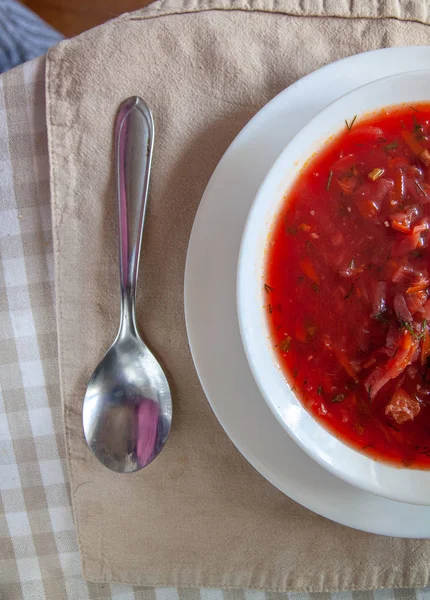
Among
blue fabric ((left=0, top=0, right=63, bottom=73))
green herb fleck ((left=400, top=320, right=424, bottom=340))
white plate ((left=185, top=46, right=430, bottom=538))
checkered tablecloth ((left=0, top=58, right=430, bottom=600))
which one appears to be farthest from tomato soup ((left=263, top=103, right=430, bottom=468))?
blue fabric ((left=0, top=0, right=63, bottom=73))

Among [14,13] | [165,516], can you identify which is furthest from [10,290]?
[14,13]

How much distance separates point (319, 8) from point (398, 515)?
203cm

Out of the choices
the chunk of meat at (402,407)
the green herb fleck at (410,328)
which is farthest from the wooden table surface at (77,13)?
the chunk of meat at (402,407)

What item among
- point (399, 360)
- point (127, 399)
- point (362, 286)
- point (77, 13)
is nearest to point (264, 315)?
point (362, 286)

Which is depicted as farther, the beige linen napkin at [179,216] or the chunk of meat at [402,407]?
the beige linen napkin at [179,216]

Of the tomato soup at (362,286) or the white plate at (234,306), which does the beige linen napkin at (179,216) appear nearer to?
the white plate at (234,306)

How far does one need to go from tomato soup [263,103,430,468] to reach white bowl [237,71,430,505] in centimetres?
4

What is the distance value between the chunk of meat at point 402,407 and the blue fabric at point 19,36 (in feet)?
7.74

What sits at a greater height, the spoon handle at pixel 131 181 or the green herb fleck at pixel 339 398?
the spoon handle at pixel 131 181

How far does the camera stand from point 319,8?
2158 millimetres

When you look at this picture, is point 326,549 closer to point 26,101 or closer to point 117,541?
point 117,541

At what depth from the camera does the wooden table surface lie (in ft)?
9.64

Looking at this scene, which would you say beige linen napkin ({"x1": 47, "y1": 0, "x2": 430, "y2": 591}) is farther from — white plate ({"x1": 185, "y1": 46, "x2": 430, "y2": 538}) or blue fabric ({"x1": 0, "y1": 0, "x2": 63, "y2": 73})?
blue fabric ({"x1": 0, "y1": 0, "x2": 63, "y2": 73})

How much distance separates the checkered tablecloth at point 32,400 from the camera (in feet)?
7.34
